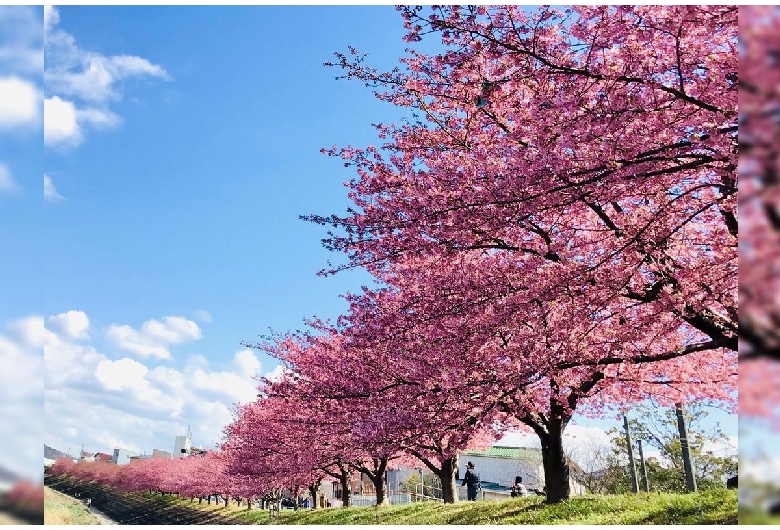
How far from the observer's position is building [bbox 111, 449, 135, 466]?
6438cm

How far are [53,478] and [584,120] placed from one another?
210ft

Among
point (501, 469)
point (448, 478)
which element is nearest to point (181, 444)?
point (501, 469)

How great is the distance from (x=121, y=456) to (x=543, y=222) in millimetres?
72621

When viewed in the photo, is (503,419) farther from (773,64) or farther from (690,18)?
(773,64)

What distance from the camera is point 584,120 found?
3406 millimetres

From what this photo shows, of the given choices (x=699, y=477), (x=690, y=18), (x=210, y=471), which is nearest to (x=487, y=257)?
(x=690, y=18)

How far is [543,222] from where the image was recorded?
5.34 meters

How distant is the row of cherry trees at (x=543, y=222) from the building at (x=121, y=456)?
68093 mm

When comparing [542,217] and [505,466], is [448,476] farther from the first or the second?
[505,466]

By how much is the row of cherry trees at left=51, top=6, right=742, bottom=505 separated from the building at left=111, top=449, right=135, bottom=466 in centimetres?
6809

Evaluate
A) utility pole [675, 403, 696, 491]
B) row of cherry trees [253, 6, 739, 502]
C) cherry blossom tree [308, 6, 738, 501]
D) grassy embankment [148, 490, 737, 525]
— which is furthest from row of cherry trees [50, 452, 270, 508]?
cherry blossom tree [308, 6, 738, 501]

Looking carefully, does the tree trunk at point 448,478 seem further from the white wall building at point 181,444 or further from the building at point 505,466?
the white wall building at point 181,444

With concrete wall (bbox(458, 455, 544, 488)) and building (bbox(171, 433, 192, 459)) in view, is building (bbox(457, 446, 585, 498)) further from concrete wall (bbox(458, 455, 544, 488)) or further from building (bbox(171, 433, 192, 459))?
building (bbox(171, 433, 192, 459))

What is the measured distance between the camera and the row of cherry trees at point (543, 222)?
3.42 m
